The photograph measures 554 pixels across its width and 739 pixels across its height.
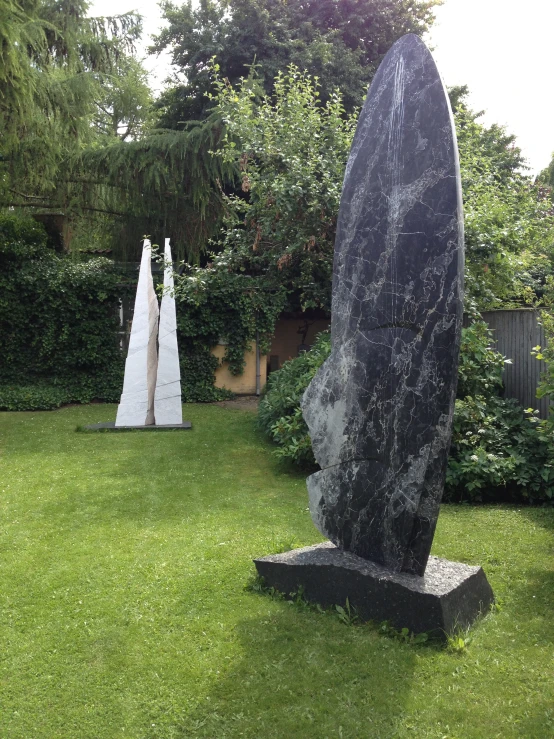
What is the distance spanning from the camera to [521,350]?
8.03 m

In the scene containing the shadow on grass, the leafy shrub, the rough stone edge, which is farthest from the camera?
the rough stone edge

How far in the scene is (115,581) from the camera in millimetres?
4758

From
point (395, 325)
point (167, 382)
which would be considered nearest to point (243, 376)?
point (167, 382)

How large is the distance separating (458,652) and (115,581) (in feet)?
8.15

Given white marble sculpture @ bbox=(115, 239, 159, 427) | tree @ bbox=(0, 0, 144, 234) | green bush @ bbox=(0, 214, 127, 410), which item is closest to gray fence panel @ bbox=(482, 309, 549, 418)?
white marble sculpture @ bbox=(115, 239, 159, 427)

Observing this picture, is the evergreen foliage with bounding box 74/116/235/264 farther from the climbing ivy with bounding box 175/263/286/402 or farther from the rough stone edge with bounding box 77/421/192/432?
the rough stone edge with bounding box 77/421/192/432

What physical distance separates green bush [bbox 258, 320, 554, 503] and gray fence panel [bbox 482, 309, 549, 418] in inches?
7.2

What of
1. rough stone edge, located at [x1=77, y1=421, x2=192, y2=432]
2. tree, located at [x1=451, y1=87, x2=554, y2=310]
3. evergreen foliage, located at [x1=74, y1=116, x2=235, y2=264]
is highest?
evergreen foliage, located at [x1=74, y1=116, x2=235, y2=264]

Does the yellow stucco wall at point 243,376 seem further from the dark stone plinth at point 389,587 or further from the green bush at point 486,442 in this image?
the dark stone plinth at point 389,587

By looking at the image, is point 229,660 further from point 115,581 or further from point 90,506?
point 90,506

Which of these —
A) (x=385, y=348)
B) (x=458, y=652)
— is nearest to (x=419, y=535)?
(x=458, y=652)

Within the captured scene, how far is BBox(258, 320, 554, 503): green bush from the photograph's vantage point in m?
6.70

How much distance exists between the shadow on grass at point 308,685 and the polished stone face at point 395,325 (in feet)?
1.96

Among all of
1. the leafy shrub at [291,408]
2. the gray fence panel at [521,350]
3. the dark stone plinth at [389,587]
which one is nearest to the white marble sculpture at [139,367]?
the leafy shrub at [291,408]
